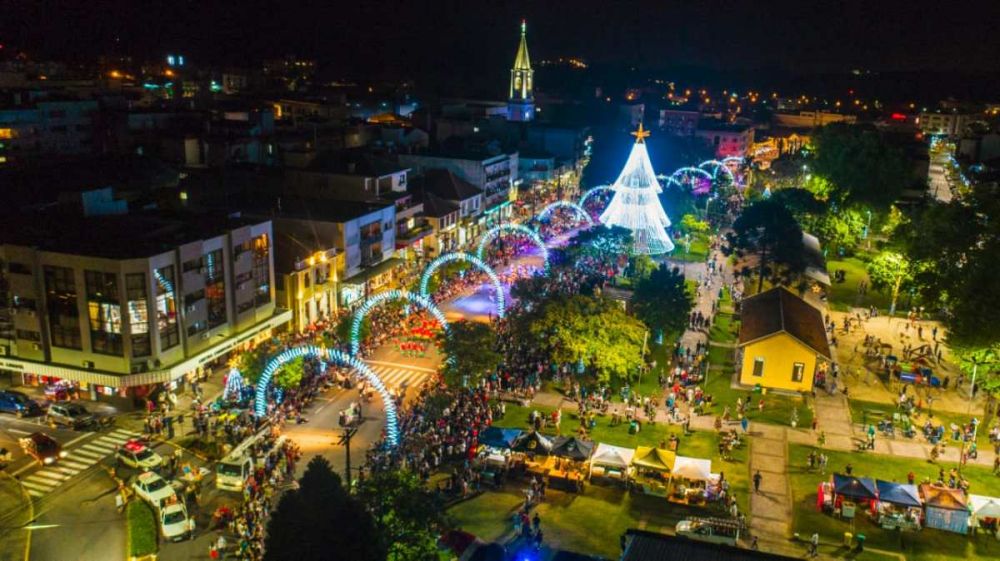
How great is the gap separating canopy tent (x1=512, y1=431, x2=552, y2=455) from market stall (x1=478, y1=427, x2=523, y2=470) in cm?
26

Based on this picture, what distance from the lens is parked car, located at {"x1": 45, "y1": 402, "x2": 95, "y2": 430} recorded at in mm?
35562

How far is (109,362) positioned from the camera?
122ft

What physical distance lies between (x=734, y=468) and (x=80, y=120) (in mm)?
69081

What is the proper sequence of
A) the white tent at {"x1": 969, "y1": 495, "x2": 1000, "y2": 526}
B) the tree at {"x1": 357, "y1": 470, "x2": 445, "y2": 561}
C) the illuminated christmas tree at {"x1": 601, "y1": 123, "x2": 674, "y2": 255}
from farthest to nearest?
1. the illuminated christmas tree at {"x1": 601, "y1": 123, "x2": 674, "y2": 255}
2. the white tent at {"x1": 969, "y1": 495, "x2": 1000, "y2": 526}
3. the tree at {"x1": 357, "y1": 470, "x2": 445, "y2": 561}

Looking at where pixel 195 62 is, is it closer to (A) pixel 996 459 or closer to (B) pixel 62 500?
(B) pixel 62 500

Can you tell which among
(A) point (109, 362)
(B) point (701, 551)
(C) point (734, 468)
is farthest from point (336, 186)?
(B) point (701, 551)

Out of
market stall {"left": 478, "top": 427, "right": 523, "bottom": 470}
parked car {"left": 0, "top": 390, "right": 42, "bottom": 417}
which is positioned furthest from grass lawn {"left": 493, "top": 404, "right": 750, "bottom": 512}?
parked car {"left": 0, "top": 390, "right": 42, "bottom": 417}

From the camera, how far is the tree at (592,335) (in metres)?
39.3

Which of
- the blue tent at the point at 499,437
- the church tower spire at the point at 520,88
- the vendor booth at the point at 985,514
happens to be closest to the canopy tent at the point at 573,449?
the blue tent at the point at 499,437

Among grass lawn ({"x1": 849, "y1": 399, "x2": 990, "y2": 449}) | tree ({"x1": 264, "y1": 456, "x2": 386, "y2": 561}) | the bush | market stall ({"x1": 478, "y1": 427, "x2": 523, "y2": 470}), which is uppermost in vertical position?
tree ({"x1": 264, "y1": 456, "x2": 386, "y2": 561})

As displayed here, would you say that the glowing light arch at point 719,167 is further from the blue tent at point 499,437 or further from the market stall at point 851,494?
the blue tent at point 499,437

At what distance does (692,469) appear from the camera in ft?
99.8

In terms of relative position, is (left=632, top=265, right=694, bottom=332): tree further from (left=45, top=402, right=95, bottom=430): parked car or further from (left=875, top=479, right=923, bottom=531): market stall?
(left=45, top=402, right=95, bottom=430): parked car

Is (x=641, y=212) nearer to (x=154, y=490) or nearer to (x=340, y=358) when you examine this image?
(x=340, y=358)
